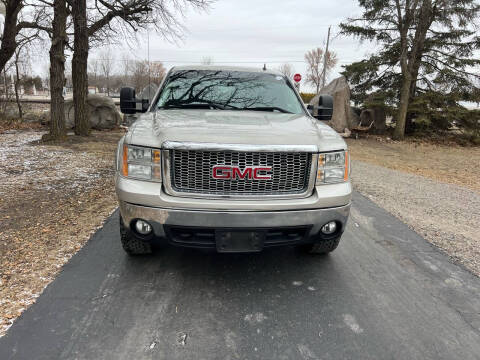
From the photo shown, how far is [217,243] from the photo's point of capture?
107 inches

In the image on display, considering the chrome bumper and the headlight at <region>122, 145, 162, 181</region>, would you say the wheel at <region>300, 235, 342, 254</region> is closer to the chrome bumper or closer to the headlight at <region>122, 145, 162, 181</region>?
the chrome bumper

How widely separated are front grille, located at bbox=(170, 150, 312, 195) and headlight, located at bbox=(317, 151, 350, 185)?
0.11 meters

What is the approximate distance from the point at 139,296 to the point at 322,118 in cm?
299

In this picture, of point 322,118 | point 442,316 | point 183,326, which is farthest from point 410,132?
point 183,326

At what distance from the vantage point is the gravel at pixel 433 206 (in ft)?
13.9

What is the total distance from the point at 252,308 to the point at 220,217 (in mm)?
779

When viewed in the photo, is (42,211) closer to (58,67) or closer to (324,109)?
(324,109)

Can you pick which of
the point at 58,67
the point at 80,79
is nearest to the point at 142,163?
the point at 58,67

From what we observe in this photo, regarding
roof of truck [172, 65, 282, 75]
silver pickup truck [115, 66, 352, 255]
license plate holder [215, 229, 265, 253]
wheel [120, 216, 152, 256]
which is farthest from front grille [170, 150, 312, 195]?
roof of truck [172, 65, 282, 75]

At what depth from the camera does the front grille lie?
2.70 metres

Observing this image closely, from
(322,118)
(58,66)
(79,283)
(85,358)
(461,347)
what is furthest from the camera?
(58,66)

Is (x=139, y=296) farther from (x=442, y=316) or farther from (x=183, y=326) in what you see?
(x=442, y=316)

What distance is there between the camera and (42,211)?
15.6ft

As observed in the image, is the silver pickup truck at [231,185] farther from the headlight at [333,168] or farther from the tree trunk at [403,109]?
the tree trunk at [403,109]
